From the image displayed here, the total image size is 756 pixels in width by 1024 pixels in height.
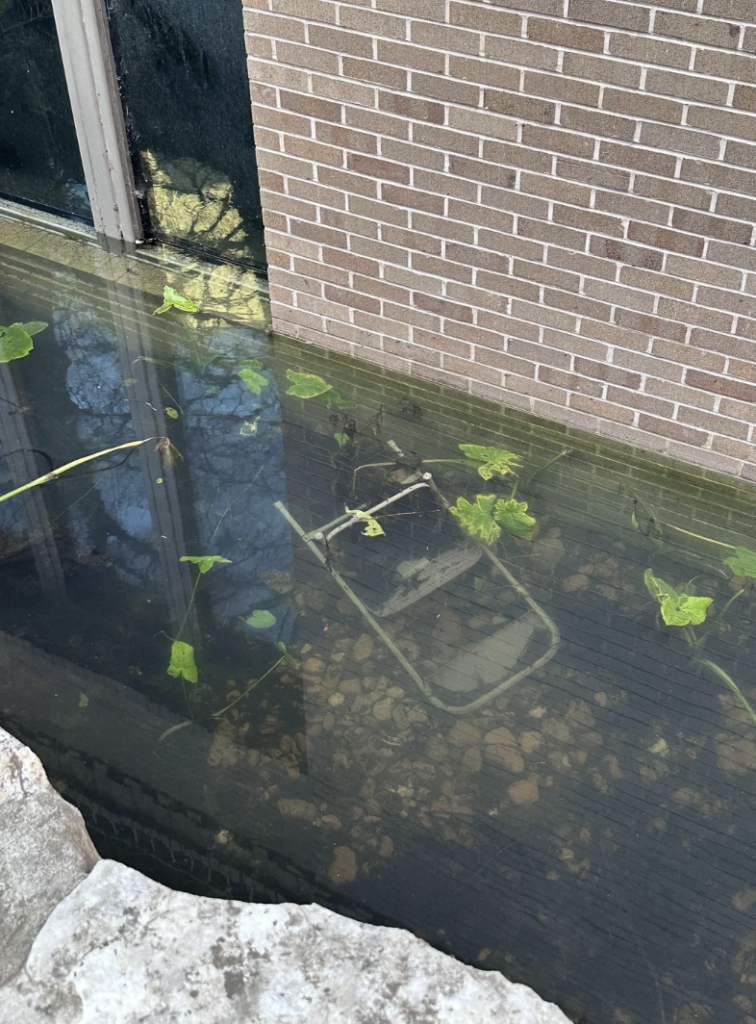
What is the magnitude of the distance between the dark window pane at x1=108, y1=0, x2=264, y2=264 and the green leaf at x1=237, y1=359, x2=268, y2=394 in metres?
0.69

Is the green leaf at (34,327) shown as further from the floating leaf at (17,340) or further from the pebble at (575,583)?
the pebble at (575,583)

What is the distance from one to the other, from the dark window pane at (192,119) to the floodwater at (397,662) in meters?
0.72

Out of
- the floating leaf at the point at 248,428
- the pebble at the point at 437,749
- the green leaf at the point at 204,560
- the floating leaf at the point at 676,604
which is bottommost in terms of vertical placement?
the pebble at the point at 437,749

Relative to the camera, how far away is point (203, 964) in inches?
86.8

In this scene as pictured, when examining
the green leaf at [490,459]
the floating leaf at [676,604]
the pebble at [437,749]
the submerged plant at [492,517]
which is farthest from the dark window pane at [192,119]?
the pebble at [437,749]

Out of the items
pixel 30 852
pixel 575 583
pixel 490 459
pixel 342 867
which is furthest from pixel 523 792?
pixel 490 459

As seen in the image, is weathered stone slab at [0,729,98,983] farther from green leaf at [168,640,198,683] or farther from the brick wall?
the brick wall

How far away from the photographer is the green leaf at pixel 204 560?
3193mm

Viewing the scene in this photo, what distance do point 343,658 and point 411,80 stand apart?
171 cm

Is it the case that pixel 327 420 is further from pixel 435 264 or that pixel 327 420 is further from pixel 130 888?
pixel 130 888

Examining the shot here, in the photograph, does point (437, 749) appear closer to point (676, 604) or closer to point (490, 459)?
point (676, 604)

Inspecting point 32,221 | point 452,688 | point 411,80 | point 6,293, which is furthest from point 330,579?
point 32,221

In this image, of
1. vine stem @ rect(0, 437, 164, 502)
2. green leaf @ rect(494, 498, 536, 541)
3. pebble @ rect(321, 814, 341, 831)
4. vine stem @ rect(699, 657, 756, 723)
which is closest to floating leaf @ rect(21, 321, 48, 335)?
vine stem @ rect(0, 437, 164, 502)

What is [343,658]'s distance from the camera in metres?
2.91
